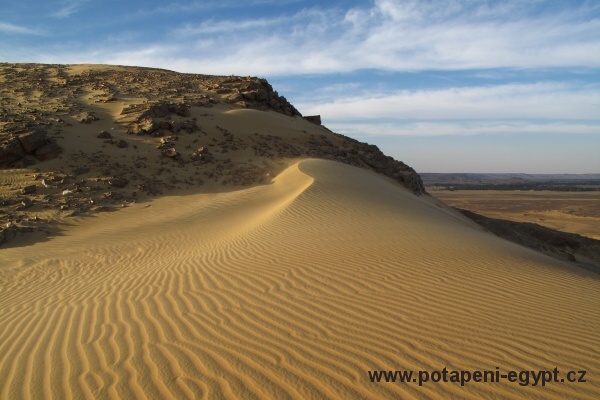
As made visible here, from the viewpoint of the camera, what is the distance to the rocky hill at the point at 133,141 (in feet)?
45.2

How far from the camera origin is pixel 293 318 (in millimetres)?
3920

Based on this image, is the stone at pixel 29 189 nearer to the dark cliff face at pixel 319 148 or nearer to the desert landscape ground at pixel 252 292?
the desert landscape ground at pixel 252 292

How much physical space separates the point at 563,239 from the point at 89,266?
19.2 metres

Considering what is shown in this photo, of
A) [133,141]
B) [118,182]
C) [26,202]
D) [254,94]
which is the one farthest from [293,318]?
[254,94]

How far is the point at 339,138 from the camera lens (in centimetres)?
2544

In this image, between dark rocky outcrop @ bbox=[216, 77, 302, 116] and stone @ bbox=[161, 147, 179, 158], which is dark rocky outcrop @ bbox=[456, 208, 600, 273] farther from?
dark rocky outcrop @ bbox=[216, 77, 302, 116]

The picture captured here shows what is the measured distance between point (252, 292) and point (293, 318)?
1.10 m

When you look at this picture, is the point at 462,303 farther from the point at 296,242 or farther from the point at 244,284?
the point at 296,242

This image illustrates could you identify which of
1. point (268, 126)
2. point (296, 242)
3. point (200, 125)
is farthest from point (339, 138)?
point (296, 242)

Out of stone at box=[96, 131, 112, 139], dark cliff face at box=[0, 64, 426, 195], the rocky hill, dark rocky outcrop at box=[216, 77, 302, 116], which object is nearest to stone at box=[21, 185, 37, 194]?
the rocky hill

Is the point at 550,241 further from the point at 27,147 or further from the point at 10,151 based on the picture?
the point at 10,151

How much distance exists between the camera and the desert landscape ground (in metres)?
2.93

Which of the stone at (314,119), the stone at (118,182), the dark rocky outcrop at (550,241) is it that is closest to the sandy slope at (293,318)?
the stone at (118,182)

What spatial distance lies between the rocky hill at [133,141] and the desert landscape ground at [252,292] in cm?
14
